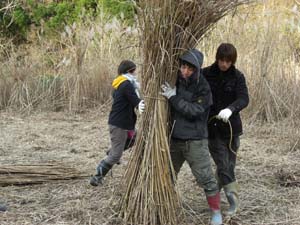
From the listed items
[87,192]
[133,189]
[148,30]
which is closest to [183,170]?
[87,192]

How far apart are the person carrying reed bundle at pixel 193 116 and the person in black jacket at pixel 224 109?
0.77ft

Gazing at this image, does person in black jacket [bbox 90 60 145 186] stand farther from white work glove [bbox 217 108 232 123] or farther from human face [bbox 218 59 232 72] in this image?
white work glove [bbox 217 108 232 123]

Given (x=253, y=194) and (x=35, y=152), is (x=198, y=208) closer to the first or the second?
(x=253, y=194)

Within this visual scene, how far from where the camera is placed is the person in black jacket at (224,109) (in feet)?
13.0

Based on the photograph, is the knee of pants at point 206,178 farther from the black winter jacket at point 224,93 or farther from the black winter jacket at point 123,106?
the black winter jacket at point 123,106

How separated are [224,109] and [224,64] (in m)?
0.33

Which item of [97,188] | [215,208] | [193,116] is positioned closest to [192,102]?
[193,116]

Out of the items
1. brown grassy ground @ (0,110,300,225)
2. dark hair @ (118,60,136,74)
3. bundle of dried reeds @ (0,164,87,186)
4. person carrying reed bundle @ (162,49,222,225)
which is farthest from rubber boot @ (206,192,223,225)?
bundle of dried reeds @ (0,164,87,186)

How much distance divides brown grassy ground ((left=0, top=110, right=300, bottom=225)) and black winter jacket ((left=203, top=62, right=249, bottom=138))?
0.64 m

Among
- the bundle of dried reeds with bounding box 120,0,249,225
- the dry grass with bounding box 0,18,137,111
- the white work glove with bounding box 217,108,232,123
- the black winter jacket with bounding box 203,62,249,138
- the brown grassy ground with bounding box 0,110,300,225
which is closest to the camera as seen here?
the bundle of dried reeds with bounding box 120,0,249,225

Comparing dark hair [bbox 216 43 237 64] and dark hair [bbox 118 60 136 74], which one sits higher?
dark hair [bbox 216 43 237 64]

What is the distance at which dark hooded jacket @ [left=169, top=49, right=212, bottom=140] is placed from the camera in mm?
3695

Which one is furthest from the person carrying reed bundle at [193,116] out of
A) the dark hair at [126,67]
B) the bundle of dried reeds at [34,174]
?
the bundle of dried reeds at [34,174]

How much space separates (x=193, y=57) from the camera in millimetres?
3703
